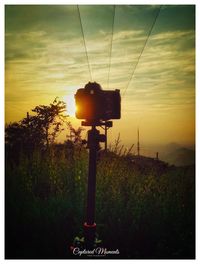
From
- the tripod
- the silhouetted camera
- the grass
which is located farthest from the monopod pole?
the grass

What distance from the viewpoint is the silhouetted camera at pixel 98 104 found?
2612 mm

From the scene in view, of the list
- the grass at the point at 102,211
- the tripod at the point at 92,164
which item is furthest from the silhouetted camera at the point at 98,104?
the grass at the point at 102,211

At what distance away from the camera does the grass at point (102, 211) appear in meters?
3.15

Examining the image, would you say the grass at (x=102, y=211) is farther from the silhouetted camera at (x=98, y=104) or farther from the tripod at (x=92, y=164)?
the silhouetted camera at (x=98, y=104)

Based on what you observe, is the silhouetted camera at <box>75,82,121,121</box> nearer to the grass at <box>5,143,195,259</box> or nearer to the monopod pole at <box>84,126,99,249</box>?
the monopod pole at <box>84,126,99,249</box>

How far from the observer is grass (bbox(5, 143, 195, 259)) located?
3148mm

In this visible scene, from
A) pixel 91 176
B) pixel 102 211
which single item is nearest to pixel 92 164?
pixel 91 176

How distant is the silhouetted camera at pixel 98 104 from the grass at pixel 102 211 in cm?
106

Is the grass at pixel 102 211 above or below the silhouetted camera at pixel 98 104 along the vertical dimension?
below

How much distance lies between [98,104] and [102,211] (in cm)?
133

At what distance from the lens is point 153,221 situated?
3.24 meters

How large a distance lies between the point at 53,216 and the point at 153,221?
3.72 feet

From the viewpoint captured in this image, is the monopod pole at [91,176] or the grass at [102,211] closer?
the monopod pole at [91,176]

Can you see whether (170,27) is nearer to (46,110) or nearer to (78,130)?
(78,130)
